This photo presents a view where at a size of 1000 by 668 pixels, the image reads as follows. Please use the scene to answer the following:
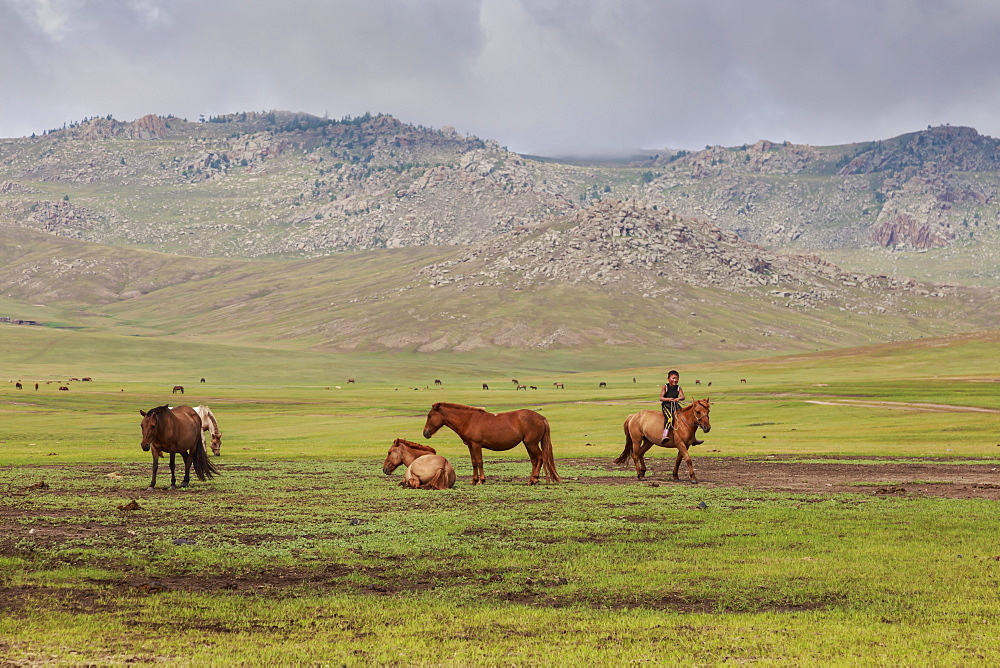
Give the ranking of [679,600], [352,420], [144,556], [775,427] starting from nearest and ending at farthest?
1. [679,600]
2. [144,556]
3. [775,427]
4. [352,420]

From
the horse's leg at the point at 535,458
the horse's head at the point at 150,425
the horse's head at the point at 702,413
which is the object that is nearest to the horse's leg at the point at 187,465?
the horse's head at the point at 150,425

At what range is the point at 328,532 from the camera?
19.7 metres

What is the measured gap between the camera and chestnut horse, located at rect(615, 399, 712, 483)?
30.6 m

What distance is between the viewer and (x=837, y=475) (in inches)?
1340

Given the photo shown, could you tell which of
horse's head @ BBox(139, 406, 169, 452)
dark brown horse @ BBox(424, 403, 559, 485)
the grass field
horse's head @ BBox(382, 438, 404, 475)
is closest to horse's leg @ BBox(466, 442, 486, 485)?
dark brown horse @ BBox(424, 403, 559, 485)

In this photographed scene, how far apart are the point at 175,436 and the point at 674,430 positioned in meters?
17.4

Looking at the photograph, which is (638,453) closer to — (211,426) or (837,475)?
(837,475)

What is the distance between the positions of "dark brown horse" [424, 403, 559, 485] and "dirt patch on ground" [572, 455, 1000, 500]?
2.43 metres

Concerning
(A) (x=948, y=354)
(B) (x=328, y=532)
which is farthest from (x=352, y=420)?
(A) (x=948, y=354)

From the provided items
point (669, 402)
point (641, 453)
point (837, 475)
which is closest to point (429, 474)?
point (641, 453)

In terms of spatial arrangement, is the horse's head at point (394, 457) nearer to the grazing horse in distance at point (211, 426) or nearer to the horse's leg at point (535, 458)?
the horse's leg at point (535, 458)

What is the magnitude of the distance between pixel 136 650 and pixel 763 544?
12.5 metres

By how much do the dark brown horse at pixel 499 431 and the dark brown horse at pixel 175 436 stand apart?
26.6 ft

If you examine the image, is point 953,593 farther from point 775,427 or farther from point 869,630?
point 775,427
